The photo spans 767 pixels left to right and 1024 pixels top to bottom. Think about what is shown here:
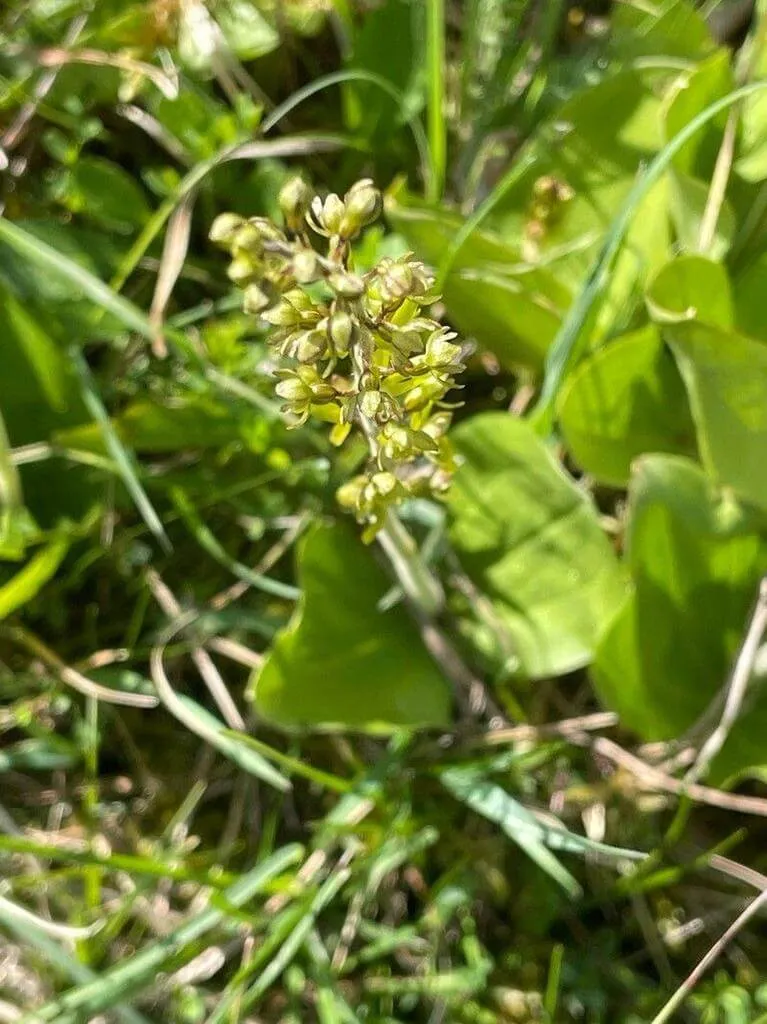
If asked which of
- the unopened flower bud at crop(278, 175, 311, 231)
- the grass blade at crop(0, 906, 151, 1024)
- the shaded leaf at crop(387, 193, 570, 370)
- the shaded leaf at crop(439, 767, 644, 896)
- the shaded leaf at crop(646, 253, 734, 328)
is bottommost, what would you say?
the shaded leaf at crop(439, 767, 644, 896)

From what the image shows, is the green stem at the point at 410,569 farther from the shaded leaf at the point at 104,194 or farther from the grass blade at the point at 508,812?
the shaded leaf at the point at 104,194

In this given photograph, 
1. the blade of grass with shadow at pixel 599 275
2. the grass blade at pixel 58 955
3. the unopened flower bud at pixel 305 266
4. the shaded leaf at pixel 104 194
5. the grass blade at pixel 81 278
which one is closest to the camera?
the unopened flower bud at pixel 305 266

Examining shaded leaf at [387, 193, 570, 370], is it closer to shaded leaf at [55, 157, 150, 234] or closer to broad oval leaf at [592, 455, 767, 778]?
broad oval leaf at [592, 455, 767, 778]

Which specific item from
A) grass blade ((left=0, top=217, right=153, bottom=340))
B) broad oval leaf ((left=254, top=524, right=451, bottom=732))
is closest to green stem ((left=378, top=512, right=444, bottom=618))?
broad oval leaf ((left=254, top=524, right=451, bottom=732))

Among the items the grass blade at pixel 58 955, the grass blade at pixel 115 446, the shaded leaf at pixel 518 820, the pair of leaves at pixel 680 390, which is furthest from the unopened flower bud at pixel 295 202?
the grass blade at pixel 58 955

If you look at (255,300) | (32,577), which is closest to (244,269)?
(255,300)

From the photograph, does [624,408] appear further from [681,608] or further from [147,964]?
[147,964]
